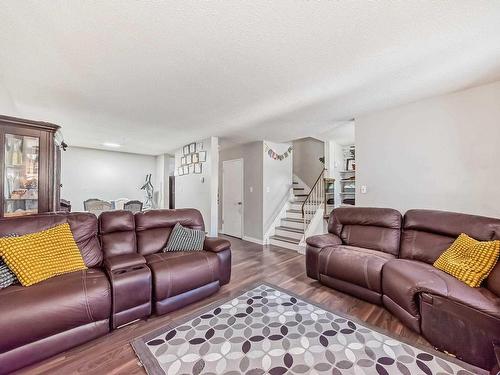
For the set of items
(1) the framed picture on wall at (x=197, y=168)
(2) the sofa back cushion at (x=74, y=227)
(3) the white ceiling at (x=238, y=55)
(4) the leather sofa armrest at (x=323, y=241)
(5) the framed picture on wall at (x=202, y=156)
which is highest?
(3) the white ceiling at (x=238, y=55)

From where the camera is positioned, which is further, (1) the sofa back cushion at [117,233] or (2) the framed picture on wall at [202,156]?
(2) the framed picture on wall at [202,156]

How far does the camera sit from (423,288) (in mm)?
1798

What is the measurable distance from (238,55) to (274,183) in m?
3.67

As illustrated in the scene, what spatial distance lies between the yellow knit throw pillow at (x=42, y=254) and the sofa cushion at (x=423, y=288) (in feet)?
9.46

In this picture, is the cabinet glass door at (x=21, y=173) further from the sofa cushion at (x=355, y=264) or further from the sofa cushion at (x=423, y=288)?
the sofa cushion at (x=423, y=288)

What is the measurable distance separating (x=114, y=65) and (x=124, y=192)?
19.6ft

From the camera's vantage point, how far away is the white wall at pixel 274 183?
17.0ft

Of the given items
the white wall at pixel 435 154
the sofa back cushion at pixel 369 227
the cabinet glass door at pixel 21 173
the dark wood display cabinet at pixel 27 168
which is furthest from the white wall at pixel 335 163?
the cabinet glass door at pixel 21 173

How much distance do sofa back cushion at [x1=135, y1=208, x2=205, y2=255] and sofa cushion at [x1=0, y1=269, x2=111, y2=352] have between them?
2.58 ft

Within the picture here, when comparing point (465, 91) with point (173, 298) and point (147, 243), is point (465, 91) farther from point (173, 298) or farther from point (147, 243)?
point (147, 243)

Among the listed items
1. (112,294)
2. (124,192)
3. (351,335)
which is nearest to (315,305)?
(351,335)

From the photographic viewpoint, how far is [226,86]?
2561 millimetres

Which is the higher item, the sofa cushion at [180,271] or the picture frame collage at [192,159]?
the picture frame collage at [192,159]

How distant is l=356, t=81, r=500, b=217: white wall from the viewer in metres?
2.54
